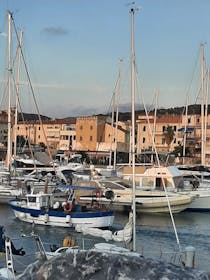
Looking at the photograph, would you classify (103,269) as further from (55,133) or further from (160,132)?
(55,133)

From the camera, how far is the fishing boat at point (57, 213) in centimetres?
2839

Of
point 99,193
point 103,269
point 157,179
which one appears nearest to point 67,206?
point 99,193

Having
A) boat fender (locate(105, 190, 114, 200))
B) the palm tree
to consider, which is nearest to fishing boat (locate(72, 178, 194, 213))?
boat fender (locate(105, 190, 114, 200))

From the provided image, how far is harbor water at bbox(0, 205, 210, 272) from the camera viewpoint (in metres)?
23.2

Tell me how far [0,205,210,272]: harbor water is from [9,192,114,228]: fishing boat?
0.42m

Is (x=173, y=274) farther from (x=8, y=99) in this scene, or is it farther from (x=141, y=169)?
(x=8, y=99)

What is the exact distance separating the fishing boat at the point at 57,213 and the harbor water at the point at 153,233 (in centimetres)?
42

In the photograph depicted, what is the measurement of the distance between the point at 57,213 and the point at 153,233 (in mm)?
5121

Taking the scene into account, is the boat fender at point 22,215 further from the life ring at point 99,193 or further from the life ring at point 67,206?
the life ring at point 99,193

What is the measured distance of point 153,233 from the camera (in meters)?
29.0

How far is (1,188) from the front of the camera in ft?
128

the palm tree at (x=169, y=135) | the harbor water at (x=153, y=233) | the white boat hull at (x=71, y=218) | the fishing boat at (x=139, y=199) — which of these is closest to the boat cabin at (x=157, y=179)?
the fishing boat at (x=139, y=199)

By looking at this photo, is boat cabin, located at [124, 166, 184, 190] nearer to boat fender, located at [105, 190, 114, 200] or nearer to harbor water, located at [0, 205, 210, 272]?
harbor water, located at [0, 205, 210, 272]

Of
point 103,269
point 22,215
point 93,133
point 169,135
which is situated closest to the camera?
point 103,269
